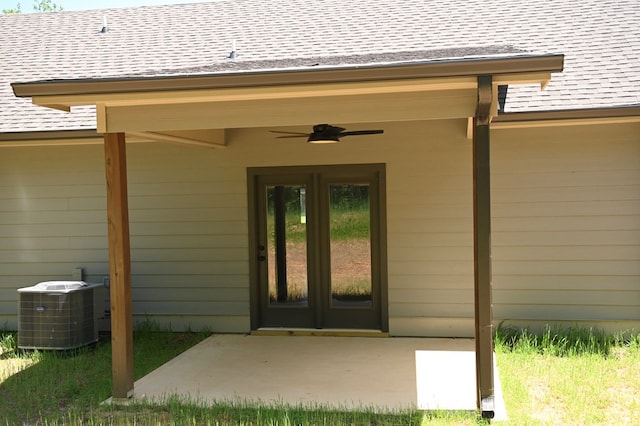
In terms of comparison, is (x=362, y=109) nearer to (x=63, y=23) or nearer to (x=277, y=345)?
(x=277, y=345)

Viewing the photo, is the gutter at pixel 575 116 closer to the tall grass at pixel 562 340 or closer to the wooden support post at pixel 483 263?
the wooden support post at pixel 483 263

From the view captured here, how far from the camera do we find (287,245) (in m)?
8.52

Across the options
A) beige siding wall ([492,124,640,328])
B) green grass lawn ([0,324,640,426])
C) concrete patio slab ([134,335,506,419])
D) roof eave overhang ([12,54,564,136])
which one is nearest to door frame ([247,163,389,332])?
concrete patio slab ([134,335,506,419])

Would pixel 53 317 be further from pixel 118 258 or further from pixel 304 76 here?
pixel 304 76

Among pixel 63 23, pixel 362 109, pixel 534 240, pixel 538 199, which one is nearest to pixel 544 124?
pixel 538 199

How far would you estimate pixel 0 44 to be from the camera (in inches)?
431

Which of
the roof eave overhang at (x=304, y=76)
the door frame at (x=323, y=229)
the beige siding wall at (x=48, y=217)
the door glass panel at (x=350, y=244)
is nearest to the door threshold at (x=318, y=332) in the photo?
the door frame at (x=323, y=229)

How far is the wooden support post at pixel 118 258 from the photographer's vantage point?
5.73 metres

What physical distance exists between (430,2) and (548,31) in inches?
83.8

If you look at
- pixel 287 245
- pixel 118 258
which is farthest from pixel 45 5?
pixel 118 258

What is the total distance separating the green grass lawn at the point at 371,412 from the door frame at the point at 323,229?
3.68ft

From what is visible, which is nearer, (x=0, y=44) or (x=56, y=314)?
(x=56, y=314)

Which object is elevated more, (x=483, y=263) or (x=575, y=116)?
(x=575, y=116)

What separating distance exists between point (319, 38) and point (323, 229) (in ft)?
9.70
